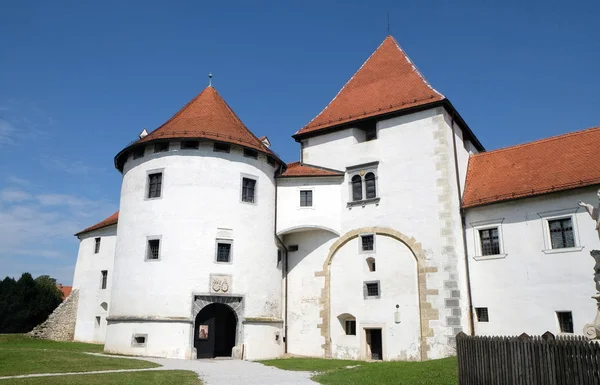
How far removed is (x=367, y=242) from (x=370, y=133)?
568 centimetres

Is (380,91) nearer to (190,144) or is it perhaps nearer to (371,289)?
(190,144)

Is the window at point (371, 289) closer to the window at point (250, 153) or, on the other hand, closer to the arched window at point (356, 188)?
the arched window at point (356, 188)

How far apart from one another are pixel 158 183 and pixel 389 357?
1280 centimetres

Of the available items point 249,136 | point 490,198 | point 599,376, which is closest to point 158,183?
point 249,136

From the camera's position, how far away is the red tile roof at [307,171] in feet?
82.0

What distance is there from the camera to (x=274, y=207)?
25.5 metres

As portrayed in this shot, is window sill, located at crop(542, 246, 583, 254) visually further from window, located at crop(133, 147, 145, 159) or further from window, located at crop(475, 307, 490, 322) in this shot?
window, located at crop(133, 147, 145, 159)

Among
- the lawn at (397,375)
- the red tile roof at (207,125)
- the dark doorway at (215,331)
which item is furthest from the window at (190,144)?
the lawn at (397,375)

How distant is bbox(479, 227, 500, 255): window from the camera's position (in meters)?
21.1

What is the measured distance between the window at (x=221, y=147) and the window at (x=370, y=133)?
695 centimetres

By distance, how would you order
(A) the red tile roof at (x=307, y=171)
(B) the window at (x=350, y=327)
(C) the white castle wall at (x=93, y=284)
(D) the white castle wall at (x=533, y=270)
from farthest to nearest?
(C) the white castle wall at (x=93, y=284) < (A) the red tile roof at (x=307, y=171) < (B) the window at (x=350, y=327) < (D) the white castle wall at (x=533, y=270)

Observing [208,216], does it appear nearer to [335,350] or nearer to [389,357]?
[335,350]

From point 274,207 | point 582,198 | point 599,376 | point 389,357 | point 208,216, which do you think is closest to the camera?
point 599,376

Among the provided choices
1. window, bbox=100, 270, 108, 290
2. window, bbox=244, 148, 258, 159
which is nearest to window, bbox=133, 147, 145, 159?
window, bbox=244, 148, 258, 159
